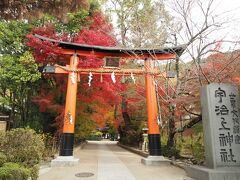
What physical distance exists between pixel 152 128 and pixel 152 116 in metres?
0.68

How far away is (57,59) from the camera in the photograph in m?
14.9

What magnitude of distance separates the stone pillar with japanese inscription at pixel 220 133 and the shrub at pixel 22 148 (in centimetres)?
534

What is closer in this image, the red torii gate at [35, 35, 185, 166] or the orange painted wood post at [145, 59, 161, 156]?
the red torii gate at [35, 35, 185, 166]

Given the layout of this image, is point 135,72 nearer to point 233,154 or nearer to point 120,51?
point 120,51

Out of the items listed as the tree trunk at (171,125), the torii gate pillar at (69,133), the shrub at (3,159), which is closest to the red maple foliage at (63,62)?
the torii gate pillar at (69,133)

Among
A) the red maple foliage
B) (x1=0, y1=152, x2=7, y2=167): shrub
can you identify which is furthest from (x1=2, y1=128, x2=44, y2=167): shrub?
the red maple foliage

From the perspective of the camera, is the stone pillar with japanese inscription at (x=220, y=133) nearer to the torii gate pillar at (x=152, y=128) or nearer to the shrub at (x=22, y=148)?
the torii gate pillar at (x=152, y=128)

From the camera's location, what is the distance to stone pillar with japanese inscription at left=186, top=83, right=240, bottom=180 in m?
6.85

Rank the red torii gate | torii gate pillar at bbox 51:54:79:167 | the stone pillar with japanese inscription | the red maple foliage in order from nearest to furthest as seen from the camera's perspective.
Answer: the stone pillar with japanese inscription < torii gate pillar at bbox 51:54:79:167 < the red torii gate < the red maple foliage

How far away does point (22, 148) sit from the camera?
7035mm

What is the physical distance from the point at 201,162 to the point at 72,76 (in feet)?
26.1

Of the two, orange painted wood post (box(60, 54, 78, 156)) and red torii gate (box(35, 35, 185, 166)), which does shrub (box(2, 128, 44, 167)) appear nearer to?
orange painted wood post (box(60, 54, 78, 156))

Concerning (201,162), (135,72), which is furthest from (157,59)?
(201,162)

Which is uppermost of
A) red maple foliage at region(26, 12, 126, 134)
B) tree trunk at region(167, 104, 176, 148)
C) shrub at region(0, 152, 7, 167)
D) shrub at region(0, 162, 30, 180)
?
red maple foliage at region(26, 12, 126, 134)
